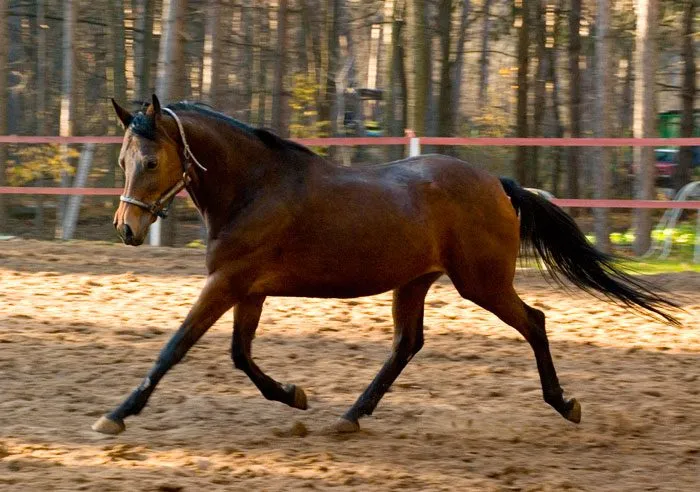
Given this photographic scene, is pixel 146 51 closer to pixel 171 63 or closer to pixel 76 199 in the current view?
pixel 76 199

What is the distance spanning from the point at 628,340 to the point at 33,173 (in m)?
10.6

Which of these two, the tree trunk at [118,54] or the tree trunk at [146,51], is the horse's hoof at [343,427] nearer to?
the tree trunk at [146,51]

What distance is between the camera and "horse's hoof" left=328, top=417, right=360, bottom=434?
17.0ft

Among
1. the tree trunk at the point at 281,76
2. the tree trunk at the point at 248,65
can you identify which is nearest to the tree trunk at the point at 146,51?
the tree trunk at the point at 281,76

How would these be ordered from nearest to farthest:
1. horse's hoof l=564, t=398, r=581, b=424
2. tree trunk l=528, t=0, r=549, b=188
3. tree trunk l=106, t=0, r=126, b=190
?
horse's hoof l=564, t=398, r=581, b=424, tree trunk l=106, t=0, r=126, b=190, tree trunk l=528, t=0, r=549, b=188

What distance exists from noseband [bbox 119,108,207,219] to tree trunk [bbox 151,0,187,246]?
7783 millimetres

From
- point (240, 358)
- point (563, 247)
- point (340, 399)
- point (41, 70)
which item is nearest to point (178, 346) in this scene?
point (240, 358)

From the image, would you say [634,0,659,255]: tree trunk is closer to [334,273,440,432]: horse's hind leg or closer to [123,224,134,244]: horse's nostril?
[334,273,440,432]: horse's hind leg

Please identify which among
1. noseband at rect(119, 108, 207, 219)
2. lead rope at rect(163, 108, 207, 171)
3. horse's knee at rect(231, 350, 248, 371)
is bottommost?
horse's knee at rect(231, 350, 248, 371)

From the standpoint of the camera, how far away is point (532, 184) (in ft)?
61.6

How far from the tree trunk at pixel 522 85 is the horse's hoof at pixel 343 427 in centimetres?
1289

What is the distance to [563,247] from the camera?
598 cm

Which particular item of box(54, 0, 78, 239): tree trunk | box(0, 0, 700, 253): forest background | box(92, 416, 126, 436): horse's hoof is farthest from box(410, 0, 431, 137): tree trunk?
box(92, 416, 126, 436): horse's hoof

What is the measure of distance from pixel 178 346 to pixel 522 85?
14.2m
